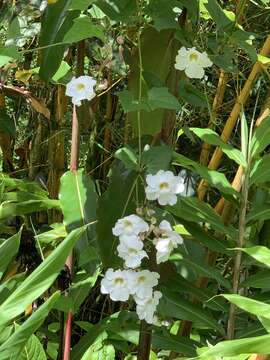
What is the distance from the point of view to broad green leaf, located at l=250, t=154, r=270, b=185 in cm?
90

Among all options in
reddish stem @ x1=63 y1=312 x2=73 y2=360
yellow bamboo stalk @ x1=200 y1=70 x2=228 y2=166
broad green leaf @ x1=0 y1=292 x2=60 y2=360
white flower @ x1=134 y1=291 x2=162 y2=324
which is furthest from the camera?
yellow bamboo stalk @ x1=200 y1=70 x2=228 y2=166

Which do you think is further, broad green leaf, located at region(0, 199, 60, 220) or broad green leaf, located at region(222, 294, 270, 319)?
broad green leaf, located at region(0, 199, 60, 220)

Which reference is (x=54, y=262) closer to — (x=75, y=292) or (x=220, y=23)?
(x=75, y=292)

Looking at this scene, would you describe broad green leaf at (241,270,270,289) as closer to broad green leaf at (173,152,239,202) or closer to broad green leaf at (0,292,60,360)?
broad green leaf at (173,152,239,202)

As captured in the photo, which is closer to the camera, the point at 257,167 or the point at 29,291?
the point at 29,291

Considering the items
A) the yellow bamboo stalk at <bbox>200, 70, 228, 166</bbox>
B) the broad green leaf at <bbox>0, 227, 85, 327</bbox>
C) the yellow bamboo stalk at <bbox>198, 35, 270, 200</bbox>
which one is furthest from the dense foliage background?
the yellow bamboo stalk at <bbox>200, 70, 228, 166</bbox>

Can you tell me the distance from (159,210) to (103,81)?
0.23 m

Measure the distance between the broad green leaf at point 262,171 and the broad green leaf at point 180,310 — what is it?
0.62 ft

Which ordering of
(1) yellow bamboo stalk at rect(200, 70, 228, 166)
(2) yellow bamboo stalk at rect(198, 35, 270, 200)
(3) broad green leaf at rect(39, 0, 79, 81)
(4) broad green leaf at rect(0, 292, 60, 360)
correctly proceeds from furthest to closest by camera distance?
1. (1) yellow bamboo stalk at rect(200, 70, 228, 166)
2. (2) yellow bamboo stalk at rect(198, 35, 270, 200)
3. (3) broad green leaf at rect(39, 0, 79, 81)
4. (4) broad green leaf at rect(0, 292, 60, 360)

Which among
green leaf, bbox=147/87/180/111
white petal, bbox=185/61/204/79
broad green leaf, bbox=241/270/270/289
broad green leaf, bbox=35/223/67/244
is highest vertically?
white petal, bbox=185/61/204/79

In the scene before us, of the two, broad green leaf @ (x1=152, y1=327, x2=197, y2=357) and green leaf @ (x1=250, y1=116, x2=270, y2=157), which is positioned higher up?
green leaf @ (x1=250, y1=116, x2=270, y2=157)

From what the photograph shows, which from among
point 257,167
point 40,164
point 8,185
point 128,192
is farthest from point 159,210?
point 40,164

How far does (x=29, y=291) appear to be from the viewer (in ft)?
2.15

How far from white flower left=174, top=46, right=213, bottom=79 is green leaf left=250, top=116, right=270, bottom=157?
146 millimetres
